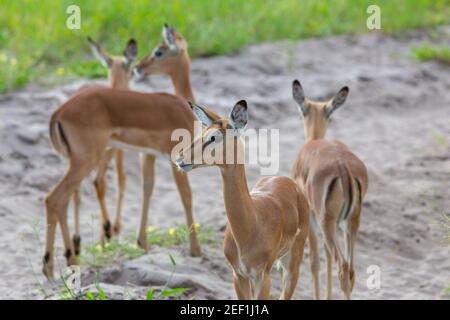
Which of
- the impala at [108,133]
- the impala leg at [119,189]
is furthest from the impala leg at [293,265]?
the impala leg at [119,189]

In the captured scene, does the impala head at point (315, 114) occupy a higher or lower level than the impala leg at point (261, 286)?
higher

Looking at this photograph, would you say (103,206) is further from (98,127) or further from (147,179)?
(98,127)

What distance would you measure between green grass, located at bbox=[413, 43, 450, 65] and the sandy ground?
130mm

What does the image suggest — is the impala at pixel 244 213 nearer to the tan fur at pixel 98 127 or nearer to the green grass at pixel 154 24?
the tan fur at pixel 98 127

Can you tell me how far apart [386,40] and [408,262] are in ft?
19.3

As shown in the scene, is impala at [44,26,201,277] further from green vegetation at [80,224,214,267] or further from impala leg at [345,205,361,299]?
impala leg at [345,205,361,299]

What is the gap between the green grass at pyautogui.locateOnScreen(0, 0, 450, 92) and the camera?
1039 cm

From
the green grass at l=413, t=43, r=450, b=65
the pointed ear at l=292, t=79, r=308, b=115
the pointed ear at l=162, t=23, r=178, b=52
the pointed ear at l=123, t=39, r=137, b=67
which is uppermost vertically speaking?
the pointed ear at l=162, t=23, r=178, b=52

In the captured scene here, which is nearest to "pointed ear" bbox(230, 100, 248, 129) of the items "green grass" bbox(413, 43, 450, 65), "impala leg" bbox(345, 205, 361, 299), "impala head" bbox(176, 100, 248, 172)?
"impala head" bbox(176, 100, 248, 172)

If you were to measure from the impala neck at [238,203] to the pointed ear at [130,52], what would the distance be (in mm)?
3346

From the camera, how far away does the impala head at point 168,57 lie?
7.65m

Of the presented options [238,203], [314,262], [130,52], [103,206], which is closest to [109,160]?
[103,206]

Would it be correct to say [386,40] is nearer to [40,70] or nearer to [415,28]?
[415,28]
